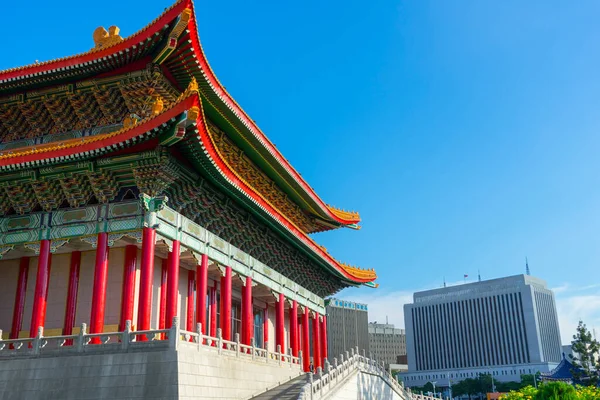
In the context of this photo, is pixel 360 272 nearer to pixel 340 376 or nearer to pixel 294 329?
pixel 294 329

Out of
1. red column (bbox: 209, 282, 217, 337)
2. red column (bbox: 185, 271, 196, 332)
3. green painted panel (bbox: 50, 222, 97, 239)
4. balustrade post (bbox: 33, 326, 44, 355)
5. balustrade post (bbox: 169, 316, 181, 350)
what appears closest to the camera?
balustrade post (bbox: 169, 316, 181, 350)

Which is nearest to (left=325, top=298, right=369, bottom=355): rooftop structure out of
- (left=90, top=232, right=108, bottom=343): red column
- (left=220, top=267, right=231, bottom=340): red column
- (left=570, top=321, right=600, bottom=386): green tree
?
(left=570, top=321, right=600, bottom=386): green tree

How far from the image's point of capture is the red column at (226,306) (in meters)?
23.9

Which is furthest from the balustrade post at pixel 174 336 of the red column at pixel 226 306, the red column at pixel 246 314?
the red column at pixel 246 314

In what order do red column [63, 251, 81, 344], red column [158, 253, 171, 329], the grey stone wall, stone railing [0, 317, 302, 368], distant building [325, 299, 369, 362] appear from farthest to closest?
distant building [325, 299, 369, 362] → red column [158, 253, 171, 329] → red column [63, 251, 81, 344] → stone railing [0, 317, 302, 368] → the grey stone wall

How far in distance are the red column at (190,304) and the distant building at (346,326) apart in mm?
112237

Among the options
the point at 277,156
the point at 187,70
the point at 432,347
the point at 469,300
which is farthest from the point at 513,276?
the point at 187,70

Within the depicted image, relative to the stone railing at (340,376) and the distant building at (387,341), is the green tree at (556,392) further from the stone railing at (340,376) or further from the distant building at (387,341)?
the distant building at (387,341)

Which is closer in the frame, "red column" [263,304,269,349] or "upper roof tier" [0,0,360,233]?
"upper roof tier" [0,0,360,233]

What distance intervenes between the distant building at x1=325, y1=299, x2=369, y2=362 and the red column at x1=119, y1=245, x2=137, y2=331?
384 feet

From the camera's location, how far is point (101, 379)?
16.6 meters

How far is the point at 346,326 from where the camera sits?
142625 mm

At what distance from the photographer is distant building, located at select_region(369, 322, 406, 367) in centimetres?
16625

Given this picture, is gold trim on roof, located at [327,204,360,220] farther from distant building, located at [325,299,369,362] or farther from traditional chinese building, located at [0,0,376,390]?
distant building, located at [325,299,369,362]
